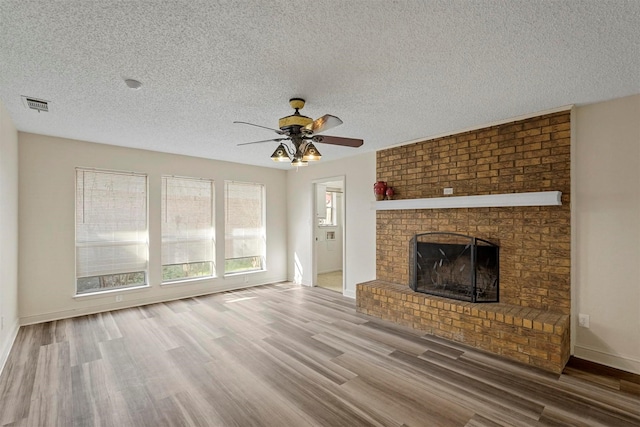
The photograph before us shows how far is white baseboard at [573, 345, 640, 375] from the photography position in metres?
2.88

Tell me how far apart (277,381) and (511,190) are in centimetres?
335

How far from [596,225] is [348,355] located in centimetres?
289

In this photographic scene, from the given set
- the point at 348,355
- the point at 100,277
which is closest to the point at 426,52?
the point at 348,355

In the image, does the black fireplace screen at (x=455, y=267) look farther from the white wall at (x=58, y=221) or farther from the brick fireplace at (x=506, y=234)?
the white wall at (x=58, y=221)

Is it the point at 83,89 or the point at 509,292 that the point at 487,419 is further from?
the point at 83,89

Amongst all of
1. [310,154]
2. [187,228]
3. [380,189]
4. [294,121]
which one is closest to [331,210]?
[380,189]

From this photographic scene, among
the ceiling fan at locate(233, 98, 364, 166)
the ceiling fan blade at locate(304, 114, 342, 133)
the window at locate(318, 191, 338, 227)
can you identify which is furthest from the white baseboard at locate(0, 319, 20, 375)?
the window at locate(318, 191, 338, 227)

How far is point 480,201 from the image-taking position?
145 inches

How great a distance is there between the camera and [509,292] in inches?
142

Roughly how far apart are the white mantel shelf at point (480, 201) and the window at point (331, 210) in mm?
3705

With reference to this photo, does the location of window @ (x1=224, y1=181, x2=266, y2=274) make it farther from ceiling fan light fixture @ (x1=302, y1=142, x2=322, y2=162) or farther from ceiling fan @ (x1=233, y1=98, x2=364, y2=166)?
ceiling fan light fixture @ (x1=302, y1=142, x2=322, y2=162)

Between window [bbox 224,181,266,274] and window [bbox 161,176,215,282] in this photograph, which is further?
window [bbox 224,181,266,274]

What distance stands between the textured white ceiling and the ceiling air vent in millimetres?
67

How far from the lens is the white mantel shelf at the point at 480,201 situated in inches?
124
